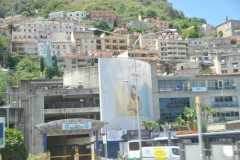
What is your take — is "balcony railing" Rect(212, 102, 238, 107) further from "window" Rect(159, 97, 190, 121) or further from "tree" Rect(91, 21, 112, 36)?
"tree" Rect(91, 21, 112, 36)

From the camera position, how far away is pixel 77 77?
59250mm

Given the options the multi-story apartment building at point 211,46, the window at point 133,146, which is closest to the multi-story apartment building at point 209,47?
the multi-story apartment building at point 211,46

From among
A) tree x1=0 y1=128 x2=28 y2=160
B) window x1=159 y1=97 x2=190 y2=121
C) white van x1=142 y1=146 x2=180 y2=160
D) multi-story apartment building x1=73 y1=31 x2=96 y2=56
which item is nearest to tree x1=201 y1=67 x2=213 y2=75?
multi-story apartment building x1=73 y1=31 x2=96 y2=56

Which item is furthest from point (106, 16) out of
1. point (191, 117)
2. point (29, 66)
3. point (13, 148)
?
point (13, 148)

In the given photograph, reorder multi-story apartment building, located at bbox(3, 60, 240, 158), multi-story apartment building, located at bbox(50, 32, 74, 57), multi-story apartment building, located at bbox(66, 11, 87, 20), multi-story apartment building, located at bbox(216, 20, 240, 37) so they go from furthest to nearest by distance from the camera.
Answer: multi-story apartment building, located at bbox(66, 11, 87, 20) → multi-story apartment building, located at bbox(216, 20, 240, 37) → multi-story apartment building, located at bbox(50, 32, 74, 57) → multi-story apartment building, located at bbox(3, 60, 240, 158)

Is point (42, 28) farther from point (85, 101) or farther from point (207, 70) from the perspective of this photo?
point (85, 101)

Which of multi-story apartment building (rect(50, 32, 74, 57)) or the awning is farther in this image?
multi-story apartment building (rect(50, 32, 74, 57))

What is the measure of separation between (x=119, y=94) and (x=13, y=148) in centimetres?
2962

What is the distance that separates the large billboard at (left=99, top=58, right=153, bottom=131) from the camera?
52.1m

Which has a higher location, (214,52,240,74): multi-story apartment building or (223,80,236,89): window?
(214,52,240,74): multi-story apartment building

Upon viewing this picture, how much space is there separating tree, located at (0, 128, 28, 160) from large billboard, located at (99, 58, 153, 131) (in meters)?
26.5

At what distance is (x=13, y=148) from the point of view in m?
24.2

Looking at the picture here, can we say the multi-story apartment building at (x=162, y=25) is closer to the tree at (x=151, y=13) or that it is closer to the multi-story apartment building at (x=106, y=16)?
the tree at (x=151, y=13)

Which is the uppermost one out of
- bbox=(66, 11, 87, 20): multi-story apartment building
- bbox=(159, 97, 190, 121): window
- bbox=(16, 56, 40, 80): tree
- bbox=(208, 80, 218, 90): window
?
bbox=(66, 11, 87, 20): multi-story apartment building
